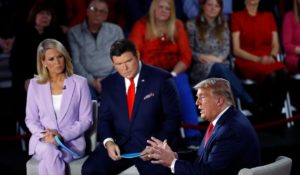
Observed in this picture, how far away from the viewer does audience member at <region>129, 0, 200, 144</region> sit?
637 cm

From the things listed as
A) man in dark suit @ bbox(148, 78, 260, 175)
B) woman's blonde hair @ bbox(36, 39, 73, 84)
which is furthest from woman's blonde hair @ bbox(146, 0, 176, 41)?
man in dark suit @ bbox(148, 78, 260, 175)

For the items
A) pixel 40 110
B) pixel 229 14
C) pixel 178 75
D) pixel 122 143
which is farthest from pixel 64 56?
pixel 229 14

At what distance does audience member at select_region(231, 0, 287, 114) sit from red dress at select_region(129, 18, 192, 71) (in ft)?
2.19

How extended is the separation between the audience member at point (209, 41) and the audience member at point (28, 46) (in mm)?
1373

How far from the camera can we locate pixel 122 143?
15.7ft

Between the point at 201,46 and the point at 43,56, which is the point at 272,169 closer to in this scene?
the point at 43,56

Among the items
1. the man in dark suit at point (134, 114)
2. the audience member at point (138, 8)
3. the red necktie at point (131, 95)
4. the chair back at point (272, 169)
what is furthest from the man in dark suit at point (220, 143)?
the audience member at point (138, 8)

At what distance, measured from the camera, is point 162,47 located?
6461 millimetres

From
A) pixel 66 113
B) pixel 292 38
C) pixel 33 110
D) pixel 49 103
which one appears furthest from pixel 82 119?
pixel 292 38

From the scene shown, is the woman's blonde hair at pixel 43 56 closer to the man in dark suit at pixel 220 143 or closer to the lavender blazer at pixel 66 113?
the lavender blazer at pixel 66 113

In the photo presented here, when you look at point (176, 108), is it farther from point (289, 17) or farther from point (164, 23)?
point (289, 17)

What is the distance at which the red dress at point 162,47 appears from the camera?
6449 mm

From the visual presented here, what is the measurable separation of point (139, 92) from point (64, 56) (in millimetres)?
646

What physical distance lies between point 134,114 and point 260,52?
263 cm
